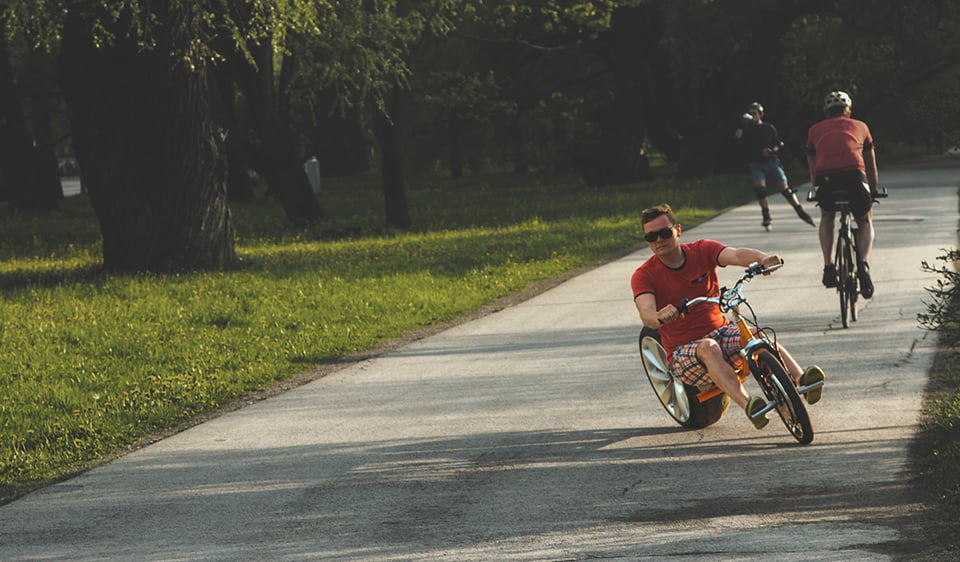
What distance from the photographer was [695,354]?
26.4 feet

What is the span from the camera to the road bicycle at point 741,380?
25.0 ft

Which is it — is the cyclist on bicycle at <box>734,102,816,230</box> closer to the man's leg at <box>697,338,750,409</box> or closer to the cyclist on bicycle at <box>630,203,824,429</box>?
the cyclist on bicycle at <box>630,203,824,429</box>

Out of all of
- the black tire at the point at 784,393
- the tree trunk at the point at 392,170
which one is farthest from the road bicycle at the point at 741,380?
the tree trunk at the point at 392,170

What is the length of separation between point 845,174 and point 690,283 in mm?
4820

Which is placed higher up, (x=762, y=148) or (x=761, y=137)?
(x=761, y=137)

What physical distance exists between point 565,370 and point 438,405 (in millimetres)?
1495

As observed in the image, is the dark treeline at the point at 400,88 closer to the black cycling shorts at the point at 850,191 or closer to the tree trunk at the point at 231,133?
the tree trunk at the point at 231,133

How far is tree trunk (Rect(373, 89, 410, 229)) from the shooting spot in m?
28.2

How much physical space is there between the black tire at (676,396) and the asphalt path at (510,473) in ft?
0.31

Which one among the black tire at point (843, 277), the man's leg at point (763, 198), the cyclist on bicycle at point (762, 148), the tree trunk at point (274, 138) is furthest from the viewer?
the tree trunk at point (274, 138)

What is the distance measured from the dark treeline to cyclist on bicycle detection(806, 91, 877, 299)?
1.92 ft

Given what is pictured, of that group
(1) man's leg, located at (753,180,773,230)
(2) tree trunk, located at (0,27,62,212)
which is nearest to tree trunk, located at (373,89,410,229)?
(1) man's leg, located at (753,180,773,230)

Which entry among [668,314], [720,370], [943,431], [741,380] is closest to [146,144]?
[741,380]

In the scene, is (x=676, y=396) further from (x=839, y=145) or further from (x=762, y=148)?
(x=762, y=148)
